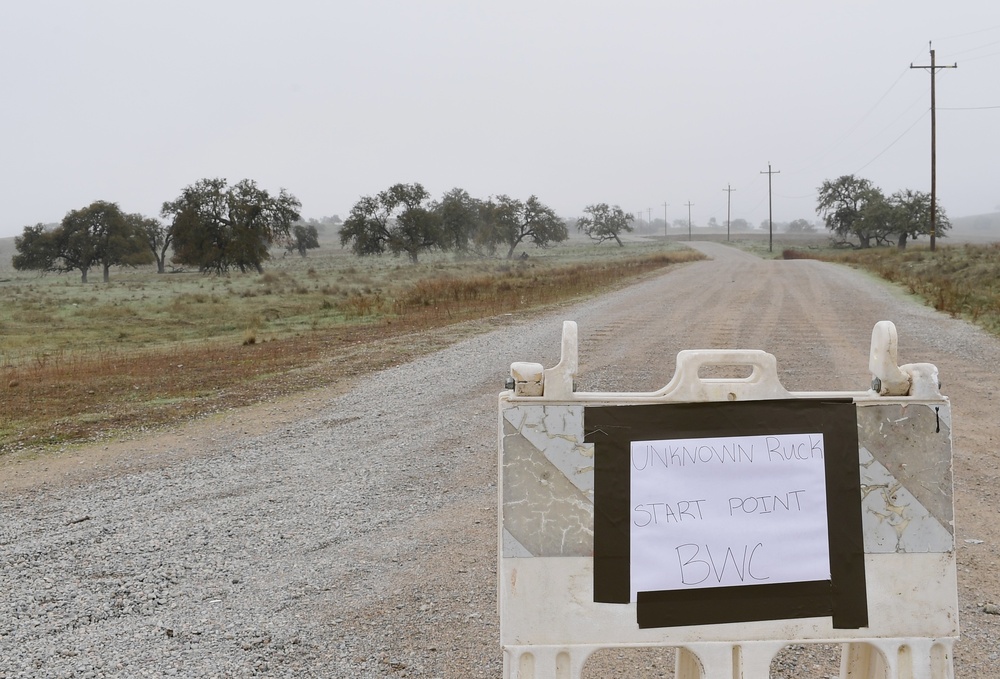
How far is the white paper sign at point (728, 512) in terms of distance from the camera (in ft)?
8.58

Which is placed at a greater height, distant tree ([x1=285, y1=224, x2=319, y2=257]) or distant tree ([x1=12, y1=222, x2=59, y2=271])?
distant tree ([x1=285, y1=224, x2=319, y2=257])

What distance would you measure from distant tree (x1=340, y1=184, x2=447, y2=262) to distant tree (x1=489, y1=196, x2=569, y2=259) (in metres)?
11.4

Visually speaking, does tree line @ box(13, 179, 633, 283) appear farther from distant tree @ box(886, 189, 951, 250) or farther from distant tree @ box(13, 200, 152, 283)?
distant tree @ box(886, 189, 951, 250)

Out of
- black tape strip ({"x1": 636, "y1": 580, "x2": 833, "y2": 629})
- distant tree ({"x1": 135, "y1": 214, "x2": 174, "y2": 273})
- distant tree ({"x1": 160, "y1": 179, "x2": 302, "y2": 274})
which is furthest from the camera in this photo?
distant tree ({"x1": 135, "y1": 214, "x2": 174, "y2": 273})

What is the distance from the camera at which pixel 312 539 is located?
17.7ft

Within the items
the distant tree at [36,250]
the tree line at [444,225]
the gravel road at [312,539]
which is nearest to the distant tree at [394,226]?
the tree line at [444,225]

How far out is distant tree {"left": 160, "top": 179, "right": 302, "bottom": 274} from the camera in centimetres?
5091

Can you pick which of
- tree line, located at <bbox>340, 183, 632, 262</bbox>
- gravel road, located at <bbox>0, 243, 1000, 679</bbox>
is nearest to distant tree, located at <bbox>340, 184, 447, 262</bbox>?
tree line, located at <bbox>340, 183, 632, 262</bbox>

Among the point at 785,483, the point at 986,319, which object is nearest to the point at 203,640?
the point at 785,483

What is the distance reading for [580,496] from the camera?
2635 mm

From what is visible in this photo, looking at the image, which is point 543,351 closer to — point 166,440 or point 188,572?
point 166,440

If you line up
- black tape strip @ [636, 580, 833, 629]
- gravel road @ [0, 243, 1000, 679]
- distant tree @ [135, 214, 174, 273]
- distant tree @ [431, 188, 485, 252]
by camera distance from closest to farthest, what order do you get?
black tape strip @ [636, 580, 833, 629], gravel road @ [0, 243, 1000, 679], distant tree @ [135, 214, 174, 273], distant tree @ [431, 188, 485, 252]

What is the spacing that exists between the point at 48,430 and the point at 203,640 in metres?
6.06

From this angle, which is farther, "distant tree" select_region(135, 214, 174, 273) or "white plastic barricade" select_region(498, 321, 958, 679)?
"distant tree" select_region(135, 214, 174, 273)
